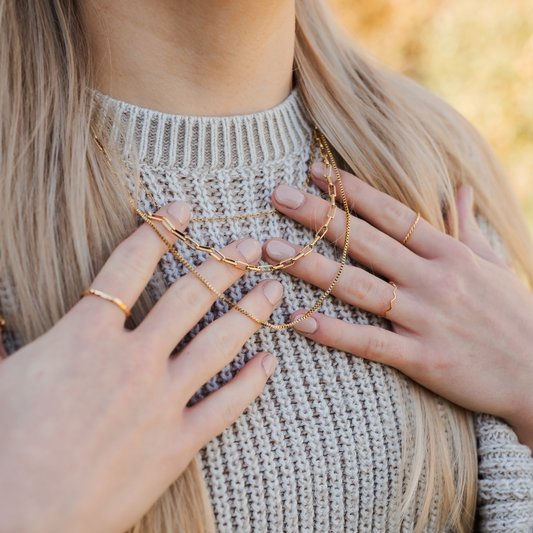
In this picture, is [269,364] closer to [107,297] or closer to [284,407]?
[284,407]

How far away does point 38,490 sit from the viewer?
0.55 metres

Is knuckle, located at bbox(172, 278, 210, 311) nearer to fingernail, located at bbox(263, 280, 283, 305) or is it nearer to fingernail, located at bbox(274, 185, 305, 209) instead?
fingernail, located at bbox(263, 280, 283, 305)

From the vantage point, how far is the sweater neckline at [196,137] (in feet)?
2.73

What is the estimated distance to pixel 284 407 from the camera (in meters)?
0.82

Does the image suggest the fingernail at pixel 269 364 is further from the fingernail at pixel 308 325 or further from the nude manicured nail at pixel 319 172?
the nude manicured nail at pixel 319 172

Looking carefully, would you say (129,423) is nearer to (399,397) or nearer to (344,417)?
(344,417)

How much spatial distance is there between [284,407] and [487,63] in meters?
3.96

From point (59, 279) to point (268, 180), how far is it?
412mm

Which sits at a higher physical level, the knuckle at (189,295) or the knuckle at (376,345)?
Result: the knuckle at (376,345)

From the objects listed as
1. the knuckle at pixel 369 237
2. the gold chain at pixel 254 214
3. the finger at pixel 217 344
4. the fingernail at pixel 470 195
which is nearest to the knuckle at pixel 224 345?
the finger at pixel 217 344

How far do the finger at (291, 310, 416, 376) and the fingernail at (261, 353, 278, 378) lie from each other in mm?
78

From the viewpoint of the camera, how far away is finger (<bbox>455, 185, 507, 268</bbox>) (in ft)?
3.44

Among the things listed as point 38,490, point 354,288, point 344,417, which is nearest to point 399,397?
point 344,417

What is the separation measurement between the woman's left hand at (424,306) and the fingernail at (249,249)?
0.16 ft
